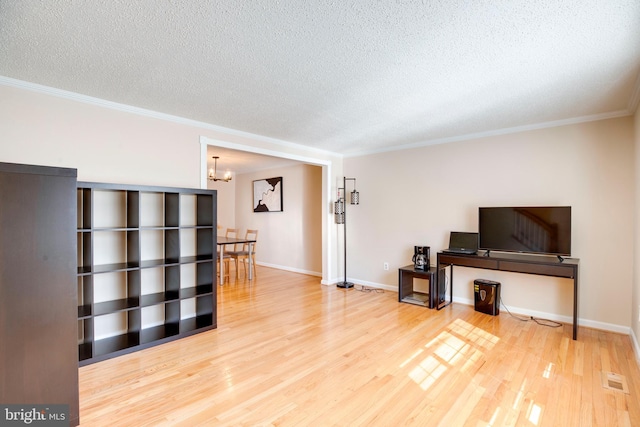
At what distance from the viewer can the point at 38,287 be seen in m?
1.79

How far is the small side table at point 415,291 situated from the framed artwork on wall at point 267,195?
11.5ft

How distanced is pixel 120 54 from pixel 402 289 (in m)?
4.14

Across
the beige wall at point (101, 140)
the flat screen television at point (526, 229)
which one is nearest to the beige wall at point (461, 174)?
the beige wall at point (101, 140)

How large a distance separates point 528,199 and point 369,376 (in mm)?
3006

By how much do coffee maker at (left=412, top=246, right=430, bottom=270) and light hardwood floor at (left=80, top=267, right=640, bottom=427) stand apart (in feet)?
2.63

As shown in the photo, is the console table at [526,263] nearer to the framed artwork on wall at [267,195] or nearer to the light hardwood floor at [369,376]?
the light hardwood floor at [369,376]

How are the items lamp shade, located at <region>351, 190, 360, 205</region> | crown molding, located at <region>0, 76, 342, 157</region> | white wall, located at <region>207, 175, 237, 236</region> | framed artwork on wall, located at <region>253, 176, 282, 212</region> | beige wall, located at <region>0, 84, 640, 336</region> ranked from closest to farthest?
crown molding, located at <region>0, 76, 342, 157</region> → beige wall, located at <region>0, 84, 640, 336</region> → lamp shade, located at <region>351, 190, 360, 205</region> → framed artwork on wall, located at <region>253, 176, 282, 212</region> → white wall, located at <region>207, 175, 237, 236</region>

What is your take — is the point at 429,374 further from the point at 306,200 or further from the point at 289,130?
the point at 306,200

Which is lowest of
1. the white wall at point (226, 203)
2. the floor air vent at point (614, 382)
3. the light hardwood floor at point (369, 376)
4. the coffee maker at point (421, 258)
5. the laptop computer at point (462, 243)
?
the light hardwood floor at point (369, 376)

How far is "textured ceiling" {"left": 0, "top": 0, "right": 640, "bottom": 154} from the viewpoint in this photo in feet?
5.59

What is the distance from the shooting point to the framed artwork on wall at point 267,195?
7.21 metres

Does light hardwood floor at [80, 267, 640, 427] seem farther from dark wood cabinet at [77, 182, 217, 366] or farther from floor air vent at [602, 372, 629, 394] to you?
dark wood cabinet at [77, 182, 217, 366]

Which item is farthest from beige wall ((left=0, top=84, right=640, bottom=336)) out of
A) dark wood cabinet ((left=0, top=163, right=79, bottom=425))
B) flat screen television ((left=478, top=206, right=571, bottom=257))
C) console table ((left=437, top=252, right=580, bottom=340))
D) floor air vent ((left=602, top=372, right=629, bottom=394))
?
dark wood cabinet ((left=0, top=163, right=79, bottom=425))

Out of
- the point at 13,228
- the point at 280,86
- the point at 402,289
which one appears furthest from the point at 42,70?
the point at 402,289
